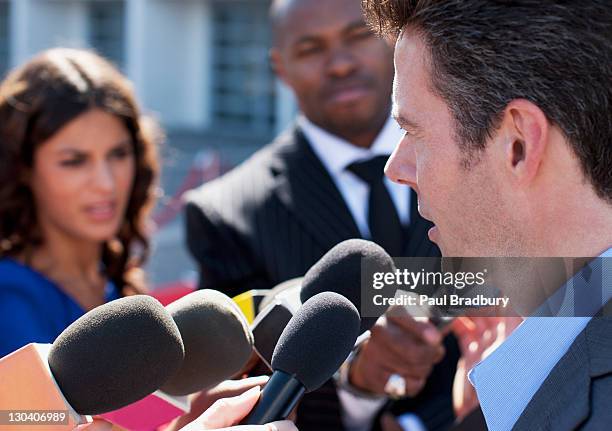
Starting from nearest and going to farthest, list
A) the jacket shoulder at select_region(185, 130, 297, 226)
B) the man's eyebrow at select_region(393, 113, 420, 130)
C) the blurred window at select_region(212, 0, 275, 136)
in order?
the man's eyebrow at select_region(393, 113, 420, 130), the jacket shoulder at select_region(185, 130, 297, 226), the blurred window at select_region(212, 0, 275, 136)

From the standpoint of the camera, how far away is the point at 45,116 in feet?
7.53

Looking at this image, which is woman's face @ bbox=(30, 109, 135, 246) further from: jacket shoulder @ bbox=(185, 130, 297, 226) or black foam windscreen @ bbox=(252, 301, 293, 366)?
black foam windscreen @ bbox=(252, 301, 293, 366)

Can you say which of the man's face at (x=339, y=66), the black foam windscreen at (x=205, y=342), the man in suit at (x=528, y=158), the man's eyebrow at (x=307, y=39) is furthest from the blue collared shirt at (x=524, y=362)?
the man's eyebrow at (x=307, y=39)

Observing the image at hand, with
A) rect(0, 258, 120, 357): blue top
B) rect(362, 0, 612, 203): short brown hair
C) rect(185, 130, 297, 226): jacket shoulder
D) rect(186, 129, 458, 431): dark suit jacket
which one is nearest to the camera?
rect(362, 0, 612, 203): short brown hair

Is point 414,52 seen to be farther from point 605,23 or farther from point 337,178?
point 337,178

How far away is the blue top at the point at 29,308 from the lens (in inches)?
78.3

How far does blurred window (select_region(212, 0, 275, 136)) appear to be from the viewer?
1220cm

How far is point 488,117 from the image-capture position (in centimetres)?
104

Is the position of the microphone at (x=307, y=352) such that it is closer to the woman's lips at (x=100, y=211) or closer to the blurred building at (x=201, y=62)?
the woman's lips at (x=100, y=211)

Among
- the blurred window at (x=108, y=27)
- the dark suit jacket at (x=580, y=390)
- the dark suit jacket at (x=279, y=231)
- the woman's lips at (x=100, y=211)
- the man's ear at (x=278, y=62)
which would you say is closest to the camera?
the dark suit jacket at (x=580, y=390)

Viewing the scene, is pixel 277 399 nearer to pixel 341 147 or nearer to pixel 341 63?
pixel 341 147

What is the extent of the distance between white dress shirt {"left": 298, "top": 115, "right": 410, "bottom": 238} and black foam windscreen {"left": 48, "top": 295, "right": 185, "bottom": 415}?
1.16m

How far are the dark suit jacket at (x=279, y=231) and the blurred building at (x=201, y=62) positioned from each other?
9373mm

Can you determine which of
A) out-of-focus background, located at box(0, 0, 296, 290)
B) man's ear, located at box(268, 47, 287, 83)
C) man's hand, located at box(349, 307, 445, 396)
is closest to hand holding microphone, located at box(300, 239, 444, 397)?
man's hand, located at box(349, 307, 445, 396)
